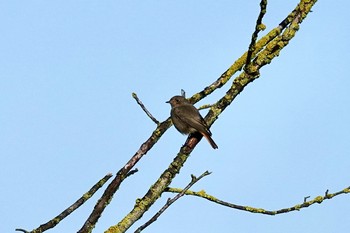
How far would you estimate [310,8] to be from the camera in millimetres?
5945

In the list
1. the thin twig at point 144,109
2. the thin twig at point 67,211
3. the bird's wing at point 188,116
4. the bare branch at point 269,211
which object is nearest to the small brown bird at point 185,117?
the bird's wing at point 188,116

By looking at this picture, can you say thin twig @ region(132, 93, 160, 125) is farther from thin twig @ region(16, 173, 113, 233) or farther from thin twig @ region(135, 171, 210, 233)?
thin twig @ region(135, 171, 210, 233)

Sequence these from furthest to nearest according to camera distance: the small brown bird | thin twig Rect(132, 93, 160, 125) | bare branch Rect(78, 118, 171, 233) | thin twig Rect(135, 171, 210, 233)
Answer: the small brown bird < thin twig Rect(132, 93, 160, 125) < bare branch Rect(78, 118, 171, 233) < thin twig Rect(135, 171, 210, 233)

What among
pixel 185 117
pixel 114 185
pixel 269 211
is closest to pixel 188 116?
pixel 185 117

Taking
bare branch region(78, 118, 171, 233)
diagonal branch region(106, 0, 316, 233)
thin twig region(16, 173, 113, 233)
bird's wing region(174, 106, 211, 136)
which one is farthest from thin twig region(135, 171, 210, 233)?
bird's wing region(174, 106, 211, 136)

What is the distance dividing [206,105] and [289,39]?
1.06 metres

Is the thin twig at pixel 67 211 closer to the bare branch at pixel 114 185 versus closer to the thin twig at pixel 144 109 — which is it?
the bare branch at pixel 114 185

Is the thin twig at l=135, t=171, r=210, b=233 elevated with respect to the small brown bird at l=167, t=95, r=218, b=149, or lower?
lower

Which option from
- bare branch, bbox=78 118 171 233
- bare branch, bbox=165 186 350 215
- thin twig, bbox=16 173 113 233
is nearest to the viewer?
bare branch, bbox=78 118 171 233

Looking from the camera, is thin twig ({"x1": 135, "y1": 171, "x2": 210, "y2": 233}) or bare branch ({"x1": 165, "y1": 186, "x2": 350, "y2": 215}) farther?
bare branch ({"x1": 165, "y1": 186, "x2": 350, "y2": 215})

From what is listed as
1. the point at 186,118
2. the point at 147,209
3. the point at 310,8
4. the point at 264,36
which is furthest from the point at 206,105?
the point at 186,118

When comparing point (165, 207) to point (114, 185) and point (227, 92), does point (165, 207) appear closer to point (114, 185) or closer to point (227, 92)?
point (114, 185)

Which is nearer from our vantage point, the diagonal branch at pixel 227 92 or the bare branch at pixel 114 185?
the bare branch at pixel 114 185

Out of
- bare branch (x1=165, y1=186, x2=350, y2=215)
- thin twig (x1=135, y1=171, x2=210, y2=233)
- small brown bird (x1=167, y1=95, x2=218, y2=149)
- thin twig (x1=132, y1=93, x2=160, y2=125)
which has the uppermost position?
small brown bird (x1=167, y1=95, x2=218, y2=149)
